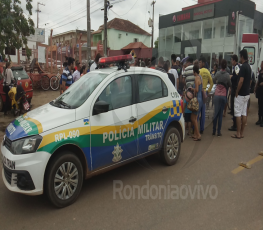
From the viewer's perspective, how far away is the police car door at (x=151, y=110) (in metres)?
4.25

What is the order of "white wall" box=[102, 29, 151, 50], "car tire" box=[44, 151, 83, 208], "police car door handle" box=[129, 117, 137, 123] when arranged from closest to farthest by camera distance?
1. "car tire" box=[44, 151, 83, 208]
2. "police car door handle" box=[129, 117, 137, 123]
3. "white wall" box=[102, 29, 151, 50]

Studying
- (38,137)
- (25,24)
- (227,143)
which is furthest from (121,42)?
(38,137)

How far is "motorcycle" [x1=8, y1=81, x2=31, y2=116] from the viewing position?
8.55 meters

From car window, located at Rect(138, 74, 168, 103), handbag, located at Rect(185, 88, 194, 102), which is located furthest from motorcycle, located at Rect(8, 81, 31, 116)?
car window, located at Rect(138, 74, 168, 103)

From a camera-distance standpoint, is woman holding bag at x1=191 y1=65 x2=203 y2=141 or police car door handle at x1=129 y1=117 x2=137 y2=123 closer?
police car door handle at x1=129 y1=117 x2=137 y2=123

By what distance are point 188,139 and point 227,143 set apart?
0.99 meters

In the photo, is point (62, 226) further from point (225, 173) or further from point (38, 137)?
point (225, 173)

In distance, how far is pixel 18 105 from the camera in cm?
880

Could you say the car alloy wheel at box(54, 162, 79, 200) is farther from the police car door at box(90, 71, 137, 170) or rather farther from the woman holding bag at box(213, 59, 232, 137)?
the woman holding bag at box(213, 59, 232, 137)

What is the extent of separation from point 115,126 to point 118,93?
561 millimetres

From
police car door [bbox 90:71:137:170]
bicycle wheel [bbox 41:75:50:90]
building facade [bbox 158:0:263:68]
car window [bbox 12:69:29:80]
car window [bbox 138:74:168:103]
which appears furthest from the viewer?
building facade [bbox 158:0:263:68]

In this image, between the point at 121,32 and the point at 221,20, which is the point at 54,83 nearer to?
the point at 221,20

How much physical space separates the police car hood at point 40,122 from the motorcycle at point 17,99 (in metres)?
5.31

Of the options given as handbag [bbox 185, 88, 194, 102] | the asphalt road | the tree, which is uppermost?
the tree
